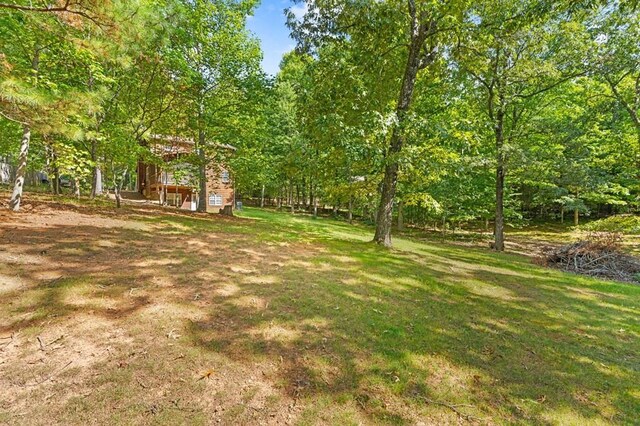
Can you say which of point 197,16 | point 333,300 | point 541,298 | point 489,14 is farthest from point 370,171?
point 197,16

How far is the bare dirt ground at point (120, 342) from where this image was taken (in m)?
2.36

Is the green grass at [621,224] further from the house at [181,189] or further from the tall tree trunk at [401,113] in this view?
the house at [181,189]

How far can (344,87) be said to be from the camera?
396 inches

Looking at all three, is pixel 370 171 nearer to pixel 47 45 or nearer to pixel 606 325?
pixel 606 325

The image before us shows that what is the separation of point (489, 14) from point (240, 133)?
11958mm

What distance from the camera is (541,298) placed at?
20.3 feet

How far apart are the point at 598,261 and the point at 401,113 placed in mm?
9636

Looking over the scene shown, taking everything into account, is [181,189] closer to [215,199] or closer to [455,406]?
[215,199]

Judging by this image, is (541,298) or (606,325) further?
(541,298)

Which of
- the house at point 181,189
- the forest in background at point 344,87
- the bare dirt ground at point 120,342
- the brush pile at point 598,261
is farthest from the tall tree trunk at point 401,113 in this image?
the house at point 181,189

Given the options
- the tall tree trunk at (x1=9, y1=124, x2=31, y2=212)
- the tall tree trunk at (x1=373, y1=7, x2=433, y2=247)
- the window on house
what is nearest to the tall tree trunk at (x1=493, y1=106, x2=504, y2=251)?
the tall tree trunk at (x1=373, y1=7, x2=433, y2=247)

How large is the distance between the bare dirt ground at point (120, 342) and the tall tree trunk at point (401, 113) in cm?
548

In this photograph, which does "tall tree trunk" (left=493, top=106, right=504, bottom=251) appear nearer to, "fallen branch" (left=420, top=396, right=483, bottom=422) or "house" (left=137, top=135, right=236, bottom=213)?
"fallen branch" (left=420, top=396, right=483, bottom=422)

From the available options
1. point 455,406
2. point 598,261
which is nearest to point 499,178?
point 598,261
